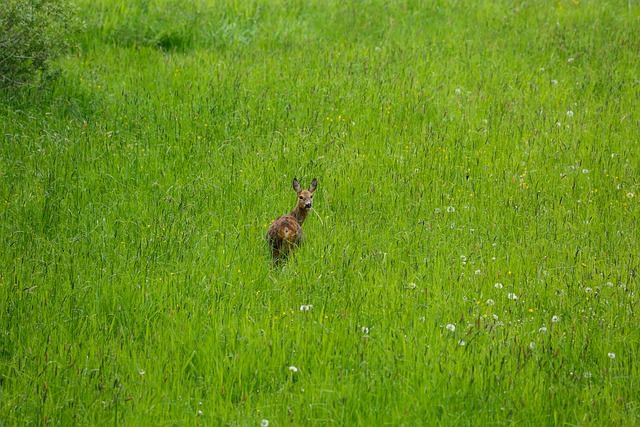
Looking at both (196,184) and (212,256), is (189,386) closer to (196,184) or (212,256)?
(212,256)

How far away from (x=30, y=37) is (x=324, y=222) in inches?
186

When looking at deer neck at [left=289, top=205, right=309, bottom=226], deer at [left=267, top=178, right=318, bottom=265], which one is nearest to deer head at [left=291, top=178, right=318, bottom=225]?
deer neck at [left=289, top=205, right=309, bottom=226]

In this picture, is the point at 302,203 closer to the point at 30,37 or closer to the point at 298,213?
the point at 298,213

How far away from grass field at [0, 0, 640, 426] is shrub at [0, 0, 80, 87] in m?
0.36

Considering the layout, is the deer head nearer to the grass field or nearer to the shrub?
the grass field

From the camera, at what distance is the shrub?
32.4 feet

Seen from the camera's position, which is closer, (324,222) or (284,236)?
(284,236)

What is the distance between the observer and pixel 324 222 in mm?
8102

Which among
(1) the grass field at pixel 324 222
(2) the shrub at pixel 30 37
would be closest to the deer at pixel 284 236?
(1) the grass field at pixel 324 222

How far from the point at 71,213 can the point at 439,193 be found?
3865 mm

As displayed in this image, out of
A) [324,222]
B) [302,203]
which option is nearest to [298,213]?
[302,203]

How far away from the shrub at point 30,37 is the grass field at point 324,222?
0.36m

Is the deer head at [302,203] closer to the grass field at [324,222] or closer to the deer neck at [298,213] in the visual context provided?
the deer neck at [298,213]

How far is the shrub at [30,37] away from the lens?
9891mm
